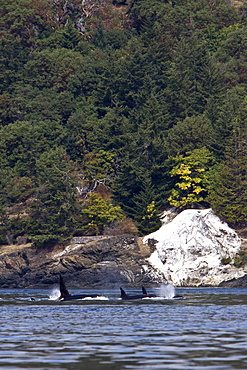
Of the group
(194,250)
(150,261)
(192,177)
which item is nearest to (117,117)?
(192,177)

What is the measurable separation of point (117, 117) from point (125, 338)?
84.6 m

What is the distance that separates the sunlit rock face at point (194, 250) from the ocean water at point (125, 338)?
3957 cm

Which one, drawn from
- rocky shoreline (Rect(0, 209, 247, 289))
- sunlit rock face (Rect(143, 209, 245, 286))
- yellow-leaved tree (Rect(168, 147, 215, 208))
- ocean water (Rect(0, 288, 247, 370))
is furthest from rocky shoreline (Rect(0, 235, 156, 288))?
ocean water (Rect(0, 288, 247, 370))

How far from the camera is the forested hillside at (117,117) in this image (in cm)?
A: 9750

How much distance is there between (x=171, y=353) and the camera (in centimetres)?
2339

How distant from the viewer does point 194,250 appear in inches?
Result: 3410

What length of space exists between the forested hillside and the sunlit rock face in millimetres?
3475

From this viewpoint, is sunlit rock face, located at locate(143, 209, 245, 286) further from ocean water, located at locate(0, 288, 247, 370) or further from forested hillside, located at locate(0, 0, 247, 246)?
ocean water, located at locate(0, 288, 247, 370)

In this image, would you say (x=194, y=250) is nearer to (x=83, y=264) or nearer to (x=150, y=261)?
(x=150, y=261)

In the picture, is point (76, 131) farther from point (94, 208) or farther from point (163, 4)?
point (163, 4)

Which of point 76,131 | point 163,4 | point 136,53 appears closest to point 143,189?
point 76,131

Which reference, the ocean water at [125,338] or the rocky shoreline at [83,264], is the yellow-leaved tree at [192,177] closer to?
the rocky shoreline at [83,264]

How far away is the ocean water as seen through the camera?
71.2 ft

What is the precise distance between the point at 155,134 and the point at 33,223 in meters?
21.9
